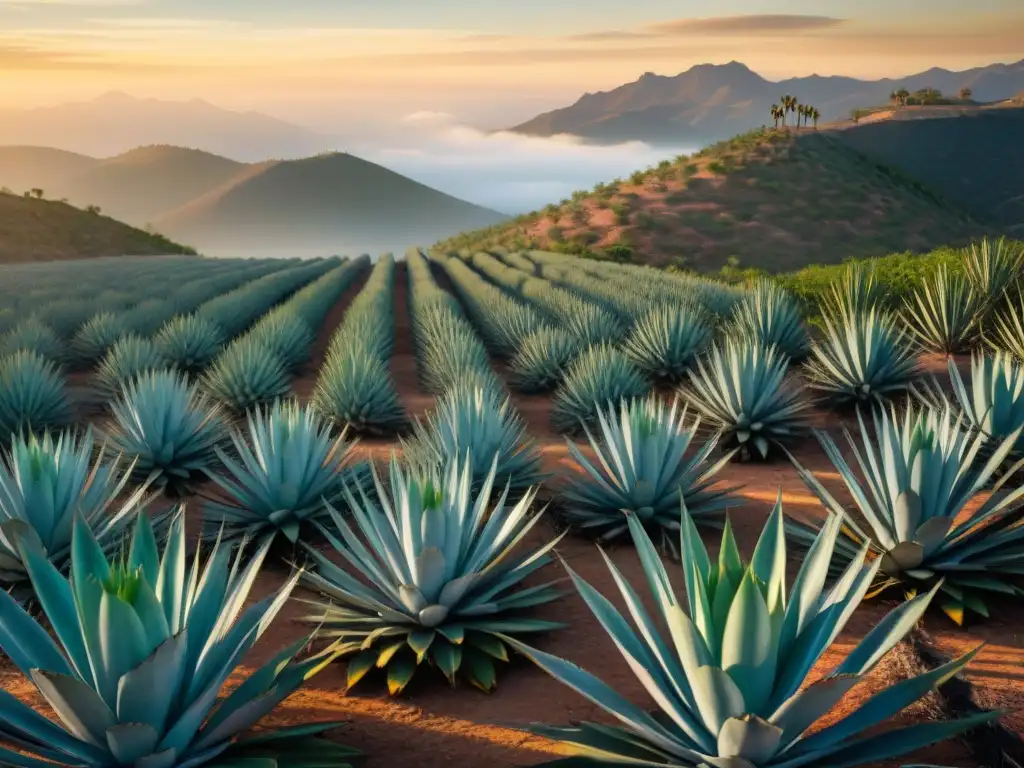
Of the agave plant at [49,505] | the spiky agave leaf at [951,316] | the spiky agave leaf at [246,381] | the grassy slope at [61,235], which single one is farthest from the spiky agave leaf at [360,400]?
the grassy slope at [61,235]

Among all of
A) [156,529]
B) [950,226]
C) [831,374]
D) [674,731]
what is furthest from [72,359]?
[950,226]

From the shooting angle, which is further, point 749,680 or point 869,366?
point 869,366

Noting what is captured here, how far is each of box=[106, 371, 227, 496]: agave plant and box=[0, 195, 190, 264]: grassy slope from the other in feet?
148

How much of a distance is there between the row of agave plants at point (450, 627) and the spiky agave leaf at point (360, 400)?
3.57 m

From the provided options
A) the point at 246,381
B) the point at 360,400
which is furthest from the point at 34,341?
the point at 360,400

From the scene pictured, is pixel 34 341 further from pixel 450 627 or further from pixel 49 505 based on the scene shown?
pixel 450 627

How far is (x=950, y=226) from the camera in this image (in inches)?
1865

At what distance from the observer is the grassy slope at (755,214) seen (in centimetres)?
4141

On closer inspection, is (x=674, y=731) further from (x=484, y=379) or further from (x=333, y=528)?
(x=484, y=379)

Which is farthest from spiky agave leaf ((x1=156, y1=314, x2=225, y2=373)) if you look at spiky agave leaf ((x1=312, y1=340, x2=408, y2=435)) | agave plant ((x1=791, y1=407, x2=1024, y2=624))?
agave plant ((x1=791, y1=407, x2=1024, y2=624))

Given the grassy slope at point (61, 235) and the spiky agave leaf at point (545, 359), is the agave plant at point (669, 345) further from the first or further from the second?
the grassy slope at point (61, 235)

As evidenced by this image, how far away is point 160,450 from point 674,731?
517 cm

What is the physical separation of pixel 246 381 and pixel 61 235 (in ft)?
169

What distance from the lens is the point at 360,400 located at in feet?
29.2
